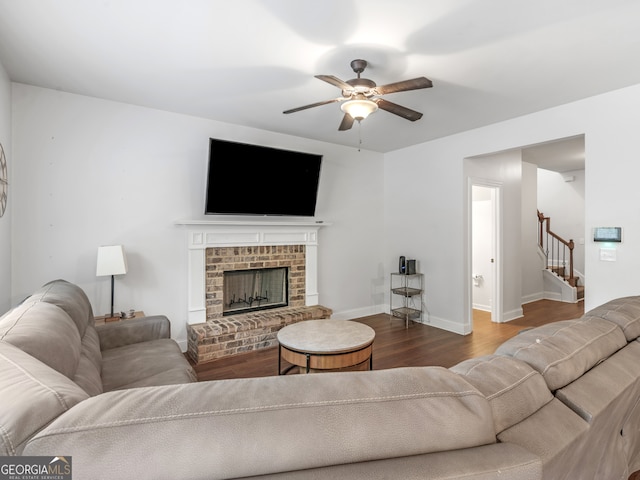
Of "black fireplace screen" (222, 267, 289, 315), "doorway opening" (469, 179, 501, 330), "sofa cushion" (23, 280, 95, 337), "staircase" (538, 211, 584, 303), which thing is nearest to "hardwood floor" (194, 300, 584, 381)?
"doorway opening" (469, 179, 501, 330)

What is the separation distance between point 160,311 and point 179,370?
1.69 m

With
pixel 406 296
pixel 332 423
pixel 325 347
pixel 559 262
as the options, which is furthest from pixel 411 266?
pixel 559 262

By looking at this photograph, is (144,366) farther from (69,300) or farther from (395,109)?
(395,109)

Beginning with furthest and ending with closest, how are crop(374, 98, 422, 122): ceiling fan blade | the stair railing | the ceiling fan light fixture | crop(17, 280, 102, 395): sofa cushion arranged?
the stair railing, crop(374, 98, 422, 122): ceiling fan blade, the ceiling fan light fixture, crop(17, 280, 102, 395): sofa cushion

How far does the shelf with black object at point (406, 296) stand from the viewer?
4699 mm

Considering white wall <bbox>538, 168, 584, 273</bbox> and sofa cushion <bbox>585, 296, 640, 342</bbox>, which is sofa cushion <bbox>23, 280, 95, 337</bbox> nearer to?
sofa cushion <bbox>585, 296, 640, 342</bbox>

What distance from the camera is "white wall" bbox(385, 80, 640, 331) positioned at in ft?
9.52

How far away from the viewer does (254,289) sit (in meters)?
4.18

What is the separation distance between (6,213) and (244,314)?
2384mm

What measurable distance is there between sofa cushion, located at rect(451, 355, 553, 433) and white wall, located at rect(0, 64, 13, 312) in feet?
10.9

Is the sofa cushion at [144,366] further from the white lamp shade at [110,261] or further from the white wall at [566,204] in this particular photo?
the white wall at [566,204]

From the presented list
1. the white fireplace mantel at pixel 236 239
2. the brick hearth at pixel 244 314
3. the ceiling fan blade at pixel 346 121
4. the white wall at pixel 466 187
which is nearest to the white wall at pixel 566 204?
the white wall at pixel 466 187

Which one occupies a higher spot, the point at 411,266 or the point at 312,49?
the point at 312,49

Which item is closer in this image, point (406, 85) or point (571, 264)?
point (406, 85)
